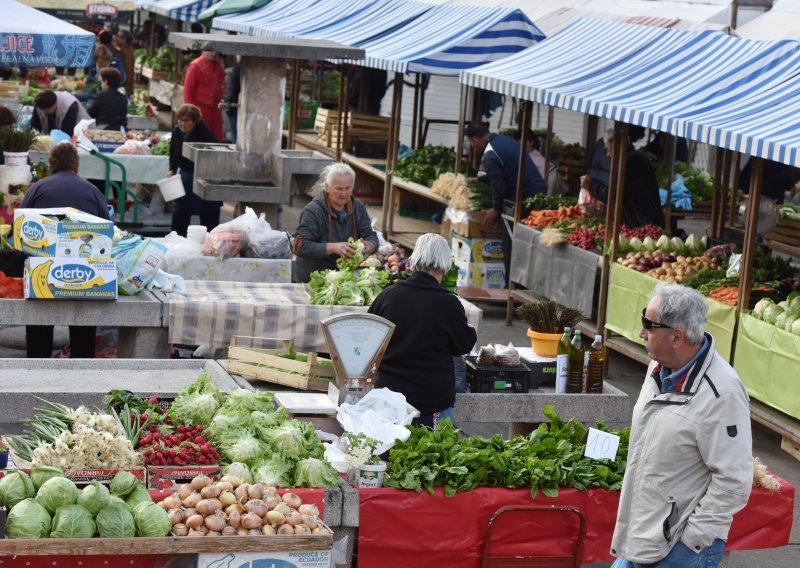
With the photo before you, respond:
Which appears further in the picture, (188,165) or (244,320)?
(188,165)

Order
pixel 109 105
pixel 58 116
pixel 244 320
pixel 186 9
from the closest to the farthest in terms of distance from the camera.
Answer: pixel 244 320
pixel 58 116
pixel 109 105
pixel 186 9

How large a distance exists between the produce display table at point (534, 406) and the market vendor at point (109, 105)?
11297 millimetres

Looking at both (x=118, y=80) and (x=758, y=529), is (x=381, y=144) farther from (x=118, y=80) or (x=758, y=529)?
(x=758, y=529)

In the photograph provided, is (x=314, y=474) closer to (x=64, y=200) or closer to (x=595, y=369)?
(x=595, y=369)

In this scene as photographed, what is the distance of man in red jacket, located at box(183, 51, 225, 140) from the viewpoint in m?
17.5

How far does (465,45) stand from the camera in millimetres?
14773

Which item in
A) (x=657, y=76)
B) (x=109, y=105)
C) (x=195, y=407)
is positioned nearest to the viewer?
(x=195, y=407)

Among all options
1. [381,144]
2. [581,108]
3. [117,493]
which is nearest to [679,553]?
[117,493]

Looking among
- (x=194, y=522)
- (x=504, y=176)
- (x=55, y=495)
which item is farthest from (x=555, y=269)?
(x=55, y=495)

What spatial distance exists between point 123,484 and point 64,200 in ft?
16.8

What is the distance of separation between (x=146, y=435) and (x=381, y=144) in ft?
42.0

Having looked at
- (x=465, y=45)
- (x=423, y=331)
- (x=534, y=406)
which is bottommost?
(x=534, y=406)

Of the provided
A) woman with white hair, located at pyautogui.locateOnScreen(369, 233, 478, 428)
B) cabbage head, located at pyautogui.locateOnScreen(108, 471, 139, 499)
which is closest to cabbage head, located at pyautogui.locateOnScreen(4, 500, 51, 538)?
cabbage head, located at pyautogui.locateOnScreen(108, 471, 139, 499)

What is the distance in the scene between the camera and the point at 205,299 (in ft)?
29.2
